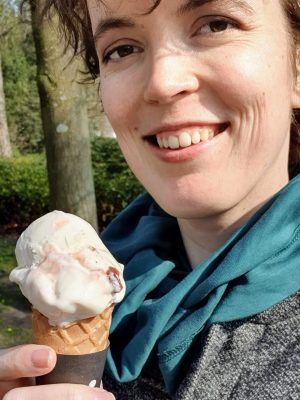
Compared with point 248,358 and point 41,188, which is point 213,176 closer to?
point 248,358

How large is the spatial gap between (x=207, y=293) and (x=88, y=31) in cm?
123

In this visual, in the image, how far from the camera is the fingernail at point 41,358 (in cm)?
147

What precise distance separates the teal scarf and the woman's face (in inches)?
5.0

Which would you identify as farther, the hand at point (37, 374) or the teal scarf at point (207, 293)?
the teal scarf at point (207, 293)

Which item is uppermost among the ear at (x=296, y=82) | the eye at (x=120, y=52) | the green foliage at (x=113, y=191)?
the eye at (x=120, y=52)

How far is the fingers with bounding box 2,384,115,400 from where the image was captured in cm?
145

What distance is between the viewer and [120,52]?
1.80m

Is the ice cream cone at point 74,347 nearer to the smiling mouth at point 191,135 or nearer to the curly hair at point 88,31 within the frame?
the smiling mouth at point 191,135

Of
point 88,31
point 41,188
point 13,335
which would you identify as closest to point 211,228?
point 88,31

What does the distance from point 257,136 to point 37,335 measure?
0.84m

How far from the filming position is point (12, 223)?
11.8 meters

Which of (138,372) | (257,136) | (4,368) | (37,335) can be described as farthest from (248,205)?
(4,368)

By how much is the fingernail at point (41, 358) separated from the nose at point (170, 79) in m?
0.75

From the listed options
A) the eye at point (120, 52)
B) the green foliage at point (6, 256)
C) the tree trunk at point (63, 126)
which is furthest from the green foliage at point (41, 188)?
the eye at point (120, 52)
